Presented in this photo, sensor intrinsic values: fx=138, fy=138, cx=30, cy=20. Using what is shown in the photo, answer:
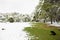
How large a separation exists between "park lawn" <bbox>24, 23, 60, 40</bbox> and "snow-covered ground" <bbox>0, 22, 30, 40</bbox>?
0.07 m

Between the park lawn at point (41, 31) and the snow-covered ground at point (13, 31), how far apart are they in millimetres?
67

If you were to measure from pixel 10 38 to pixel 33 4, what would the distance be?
21.7 inches

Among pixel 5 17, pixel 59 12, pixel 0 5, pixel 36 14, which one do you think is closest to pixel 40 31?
pixel 36 14

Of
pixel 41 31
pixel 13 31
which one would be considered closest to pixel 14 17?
pixel 13 31

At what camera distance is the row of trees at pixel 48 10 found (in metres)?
1.83

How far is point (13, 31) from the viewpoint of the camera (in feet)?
5.94

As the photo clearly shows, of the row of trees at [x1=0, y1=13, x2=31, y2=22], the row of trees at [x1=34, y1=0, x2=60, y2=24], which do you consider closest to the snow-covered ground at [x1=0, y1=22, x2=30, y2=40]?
the row of trees at [x1=0, y1=13, x2=31, y2=22]

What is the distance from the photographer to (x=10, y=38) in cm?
177

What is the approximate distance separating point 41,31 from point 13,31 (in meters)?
0.37

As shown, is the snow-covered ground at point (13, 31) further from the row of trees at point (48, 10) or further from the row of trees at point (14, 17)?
the row of trees at point (48, 10)

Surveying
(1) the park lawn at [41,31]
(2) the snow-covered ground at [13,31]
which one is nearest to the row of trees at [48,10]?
(1) the park lawn at [41,31]

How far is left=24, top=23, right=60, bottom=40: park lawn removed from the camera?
5.80 feet

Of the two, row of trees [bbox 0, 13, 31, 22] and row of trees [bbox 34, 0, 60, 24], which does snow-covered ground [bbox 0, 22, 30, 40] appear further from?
row of trees [bbox 34, 0, 60, 24]

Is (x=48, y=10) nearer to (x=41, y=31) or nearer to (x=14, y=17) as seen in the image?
(x=41, y=31)
